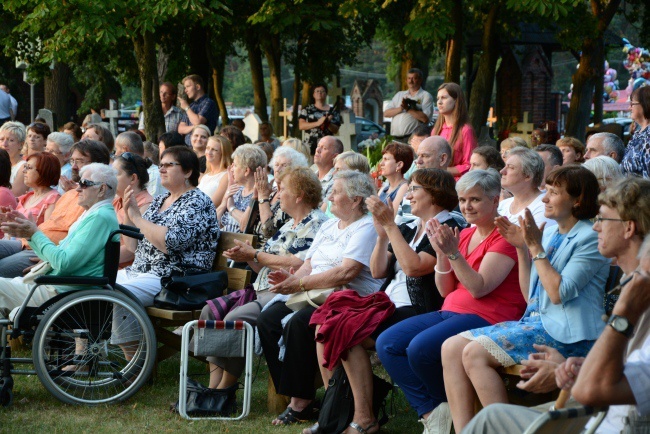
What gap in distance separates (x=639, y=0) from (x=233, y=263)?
18.9 meters

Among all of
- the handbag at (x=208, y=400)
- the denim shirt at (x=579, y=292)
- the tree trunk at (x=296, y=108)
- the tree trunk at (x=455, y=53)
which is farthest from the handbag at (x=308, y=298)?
the tree trunk at (x=296, y=108)

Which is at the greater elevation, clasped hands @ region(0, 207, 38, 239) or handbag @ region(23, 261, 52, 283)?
clasped hands @ region(0, 207, 38, 239)

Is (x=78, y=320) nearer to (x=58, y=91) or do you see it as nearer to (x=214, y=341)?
(x=214, y=341)

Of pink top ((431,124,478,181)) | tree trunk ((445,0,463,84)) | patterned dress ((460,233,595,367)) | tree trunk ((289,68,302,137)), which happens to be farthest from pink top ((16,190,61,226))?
tree trunk ((289,68,302,137))

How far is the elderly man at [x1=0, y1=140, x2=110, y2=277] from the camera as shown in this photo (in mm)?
8125

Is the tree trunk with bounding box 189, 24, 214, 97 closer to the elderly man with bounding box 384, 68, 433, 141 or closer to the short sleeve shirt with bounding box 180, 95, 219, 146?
the short sleeve shirt with bounding box 180, 95, 219, 146

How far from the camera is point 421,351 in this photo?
5410 mm

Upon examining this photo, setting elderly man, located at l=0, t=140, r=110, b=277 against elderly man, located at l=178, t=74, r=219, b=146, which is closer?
elderly man, located at l=0, t=140, r=110, b=277

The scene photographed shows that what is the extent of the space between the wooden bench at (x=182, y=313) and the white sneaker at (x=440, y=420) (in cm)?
217

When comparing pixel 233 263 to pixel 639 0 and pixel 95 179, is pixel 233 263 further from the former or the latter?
pixel 639 0

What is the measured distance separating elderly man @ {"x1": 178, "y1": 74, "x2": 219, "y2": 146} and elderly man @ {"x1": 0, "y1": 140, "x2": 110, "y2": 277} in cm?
399

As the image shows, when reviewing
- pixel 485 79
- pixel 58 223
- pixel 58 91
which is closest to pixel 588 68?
pixel 485 79

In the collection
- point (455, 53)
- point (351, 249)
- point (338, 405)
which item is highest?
point (455, 53)

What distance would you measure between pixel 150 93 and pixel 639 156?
10045 mm
